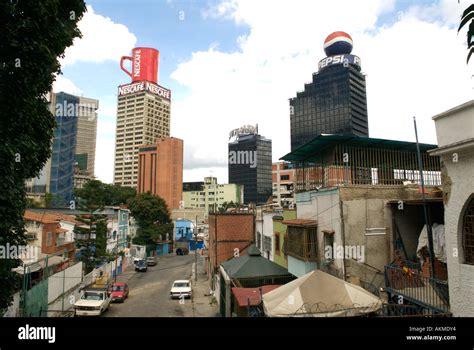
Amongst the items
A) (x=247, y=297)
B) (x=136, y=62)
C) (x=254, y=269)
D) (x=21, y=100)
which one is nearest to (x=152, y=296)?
(x=254, y=269)

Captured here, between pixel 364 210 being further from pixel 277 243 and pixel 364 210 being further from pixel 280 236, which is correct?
pixel 277 243

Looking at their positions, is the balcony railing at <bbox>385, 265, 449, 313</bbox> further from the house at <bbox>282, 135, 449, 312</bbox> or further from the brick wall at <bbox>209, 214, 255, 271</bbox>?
the brick wall at <bbox>209, 214, 255, 271</bbox>

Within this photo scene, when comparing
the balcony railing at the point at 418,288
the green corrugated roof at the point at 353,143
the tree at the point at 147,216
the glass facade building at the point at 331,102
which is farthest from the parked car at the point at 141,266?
Result: the glass facade building at the point at 331,102

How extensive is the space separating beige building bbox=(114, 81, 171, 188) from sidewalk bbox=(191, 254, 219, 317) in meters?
36.7

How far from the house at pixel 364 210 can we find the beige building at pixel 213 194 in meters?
92.2

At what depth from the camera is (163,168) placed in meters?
79.8

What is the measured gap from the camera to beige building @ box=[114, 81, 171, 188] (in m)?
60.3

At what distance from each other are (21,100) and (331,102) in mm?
88856

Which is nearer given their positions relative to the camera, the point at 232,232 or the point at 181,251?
the point at 232,232

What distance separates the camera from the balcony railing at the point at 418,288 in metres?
7.32

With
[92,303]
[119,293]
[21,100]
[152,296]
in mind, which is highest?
[21,100]

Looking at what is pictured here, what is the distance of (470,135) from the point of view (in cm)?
612

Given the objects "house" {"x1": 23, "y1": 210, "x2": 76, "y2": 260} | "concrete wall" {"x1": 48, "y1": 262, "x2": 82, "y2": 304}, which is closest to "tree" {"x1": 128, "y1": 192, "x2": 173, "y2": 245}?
"house" {"x1": 23, "y1": 210, "x2": 76, "y2": 260}

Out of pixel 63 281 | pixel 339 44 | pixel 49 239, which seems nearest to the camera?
pixel 63 281
